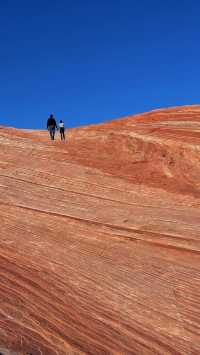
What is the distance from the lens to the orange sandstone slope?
29.8 feet

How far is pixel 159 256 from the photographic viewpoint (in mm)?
13203

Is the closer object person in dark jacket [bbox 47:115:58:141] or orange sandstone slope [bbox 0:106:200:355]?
orange sandstone slope [bbox 0:106:200:355]

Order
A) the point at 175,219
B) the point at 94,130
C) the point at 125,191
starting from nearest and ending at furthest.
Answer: the point at 175,219 → the point at 125,191 → the point at 94,130

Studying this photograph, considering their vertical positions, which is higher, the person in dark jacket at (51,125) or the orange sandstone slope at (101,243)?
the person in dark jacket at (51,125)

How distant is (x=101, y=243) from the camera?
13641 mm

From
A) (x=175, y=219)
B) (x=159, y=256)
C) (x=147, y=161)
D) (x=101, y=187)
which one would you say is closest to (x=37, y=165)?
(x=101, y=187)

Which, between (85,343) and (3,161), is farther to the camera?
(3,161)

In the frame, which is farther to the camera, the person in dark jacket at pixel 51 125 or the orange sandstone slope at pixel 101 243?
the person in dark jacket at pixel 51 125

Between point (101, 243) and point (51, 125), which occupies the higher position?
point (51, 125)

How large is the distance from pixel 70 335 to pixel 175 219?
768cm

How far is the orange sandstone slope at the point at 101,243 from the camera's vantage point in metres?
9.08

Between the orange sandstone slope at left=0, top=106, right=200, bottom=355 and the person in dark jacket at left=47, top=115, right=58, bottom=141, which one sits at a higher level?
the person in dark jacket at left=47, top=115, right=58, bottom=141

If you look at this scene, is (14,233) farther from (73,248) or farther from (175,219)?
(175,219)

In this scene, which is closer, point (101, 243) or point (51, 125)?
point (101, 243)
